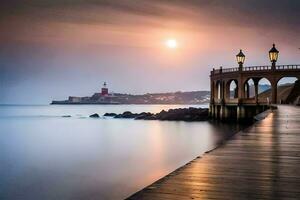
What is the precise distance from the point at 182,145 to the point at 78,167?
49.8 ft

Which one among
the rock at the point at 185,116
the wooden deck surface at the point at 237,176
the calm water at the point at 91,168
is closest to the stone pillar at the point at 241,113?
the calm water at the point at 91,168

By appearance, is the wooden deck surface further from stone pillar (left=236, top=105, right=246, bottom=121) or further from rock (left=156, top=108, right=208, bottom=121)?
rock (left=156, top=108, right=208, bottom=121)

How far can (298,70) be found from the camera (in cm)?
5356

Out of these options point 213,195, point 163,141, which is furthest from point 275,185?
point 163,141

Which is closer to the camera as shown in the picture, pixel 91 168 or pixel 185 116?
pixel 91 168

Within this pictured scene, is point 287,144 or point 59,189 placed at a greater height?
point 287,144

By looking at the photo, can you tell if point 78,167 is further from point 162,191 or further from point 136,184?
point 162,191

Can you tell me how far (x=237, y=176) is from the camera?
6762mm

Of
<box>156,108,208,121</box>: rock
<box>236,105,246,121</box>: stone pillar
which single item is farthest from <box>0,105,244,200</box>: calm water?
<box>156,108,208,121</box>: rock

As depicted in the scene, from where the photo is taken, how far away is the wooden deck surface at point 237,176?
5527 millimetres

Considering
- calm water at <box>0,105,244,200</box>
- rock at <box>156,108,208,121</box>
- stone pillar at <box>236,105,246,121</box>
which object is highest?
stone pillar at <box>236,105,246,121</box>

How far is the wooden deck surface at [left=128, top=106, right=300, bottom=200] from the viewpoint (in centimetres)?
553

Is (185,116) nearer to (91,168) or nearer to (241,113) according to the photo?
(241,113)

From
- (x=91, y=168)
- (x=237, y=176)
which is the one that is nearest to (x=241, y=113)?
(x=91, y=168)
